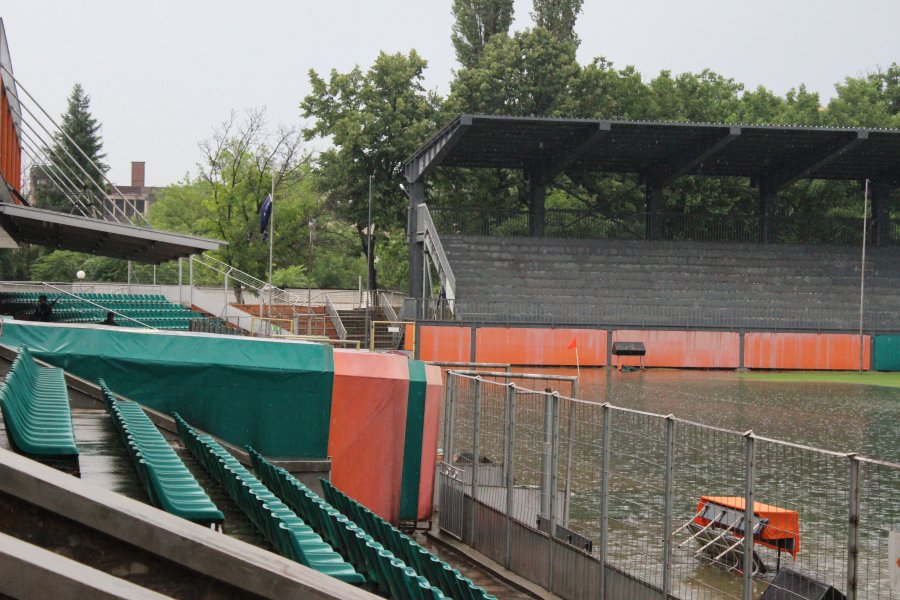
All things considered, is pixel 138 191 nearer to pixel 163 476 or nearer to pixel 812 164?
pixel 812 164

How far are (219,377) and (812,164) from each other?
4172cm

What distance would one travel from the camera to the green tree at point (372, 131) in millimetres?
62719

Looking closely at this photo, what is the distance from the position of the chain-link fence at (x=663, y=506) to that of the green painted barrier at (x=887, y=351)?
1419 inches

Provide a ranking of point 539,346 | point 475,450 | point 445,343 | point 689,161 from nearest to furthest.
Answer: point 475,450
point 445,343
point 539,346
point 689,161

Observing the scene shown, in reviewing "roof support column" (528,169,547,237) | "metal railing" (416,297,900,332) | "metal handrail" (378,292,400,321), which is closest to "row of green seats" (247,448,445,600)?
"metal railing" (416,297,900,332)

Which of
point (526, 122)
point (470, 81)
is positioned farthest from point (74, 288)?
point (470, 81)

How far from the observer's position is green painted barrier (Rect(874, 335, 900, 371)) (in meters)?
45.4

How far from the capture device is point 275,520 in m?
6.63

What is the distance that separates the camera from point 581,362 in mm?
44344

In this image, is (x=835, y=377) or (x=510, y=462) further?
(x=835, y=377)

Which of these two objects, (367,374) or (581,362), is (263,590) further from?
(581,362)

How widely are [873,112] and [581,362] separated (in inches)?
1344

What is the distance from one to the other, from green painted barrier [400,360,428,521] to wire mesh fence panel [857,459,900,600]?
7.35 m

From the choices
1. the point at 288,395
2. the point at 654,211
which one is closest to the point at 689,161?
the point at 654,211
